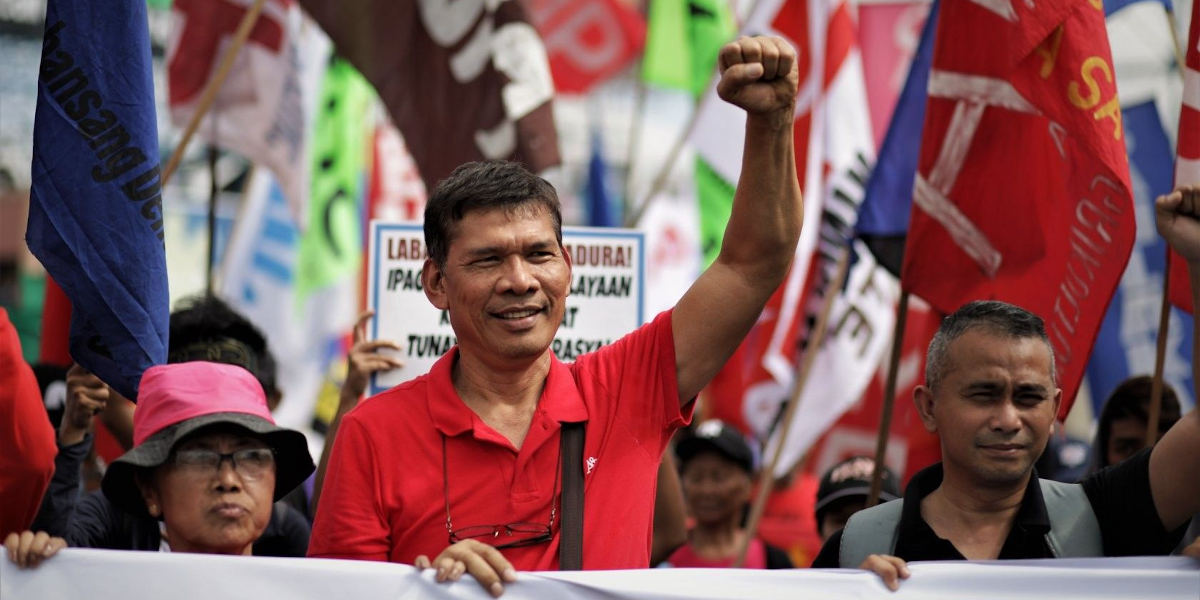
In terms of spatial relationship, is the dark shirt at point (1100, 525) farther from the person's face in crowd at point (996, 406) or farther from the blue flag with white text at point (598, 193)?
the blue flag with white text at point (598, 193)

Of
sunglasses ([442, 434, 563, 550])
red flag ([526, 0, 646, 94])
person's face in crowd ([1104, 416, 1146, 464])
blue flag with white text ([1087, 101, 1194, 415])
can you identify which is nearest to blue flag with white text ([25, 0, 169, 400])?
sunglasses ([442, 434, 563, 550])

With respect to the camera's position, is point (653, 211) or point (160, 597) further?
point (653, 211)

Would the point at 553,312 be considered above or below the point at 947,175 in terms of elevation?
below

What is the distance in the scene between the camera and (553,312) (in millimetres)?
2988

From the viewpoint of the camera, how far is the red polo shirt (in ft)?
9.39

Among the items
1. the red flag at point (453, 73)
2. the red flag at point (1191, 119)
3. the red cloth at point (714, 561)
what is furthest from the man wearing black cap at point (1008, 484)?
the red flag at point (453, 73)

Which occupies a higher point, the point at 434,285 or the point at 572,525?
the point at 434,285

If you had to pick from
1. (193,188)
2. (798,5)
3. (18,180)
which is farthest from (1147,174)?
(193,188)

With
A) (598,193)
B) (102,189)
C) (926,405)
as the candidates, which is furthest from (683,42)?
(926,405)

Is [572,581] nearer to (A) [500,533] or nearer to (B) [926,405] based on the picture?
(A) [500,533]

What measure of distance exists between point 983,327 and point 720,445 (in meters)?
3.14

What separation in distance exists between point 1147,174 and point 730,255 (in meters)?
4.82

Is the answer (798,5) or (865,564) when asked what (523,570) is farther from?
(798,5)

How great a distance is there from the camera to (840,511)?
5.33 metres
